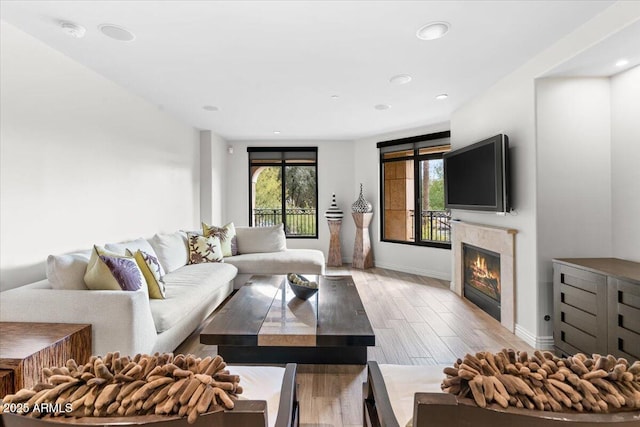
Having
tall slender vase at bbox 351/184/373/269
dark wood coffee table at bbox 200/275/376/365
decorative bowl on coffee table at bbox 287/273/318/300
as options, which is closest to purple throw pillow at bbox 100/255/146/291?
dark wood coffee table at bbox 200/275/376/365

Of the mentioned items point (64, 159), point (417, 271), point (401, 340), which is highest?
point (64, 159)

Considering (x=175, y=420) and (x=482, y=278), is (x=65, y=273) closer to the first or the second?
(x=175, y=420)

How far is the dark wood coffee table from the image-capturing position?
81.4 inches

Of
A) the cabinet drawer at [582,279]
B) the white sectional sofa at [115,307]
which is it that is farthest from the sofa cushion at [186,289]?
the cabinet drawer at [582,279]

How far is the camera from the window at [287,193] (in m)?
6.73

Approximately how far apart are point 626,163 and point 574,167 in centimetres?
33

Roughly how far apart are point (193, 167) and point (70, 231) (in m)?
2.75

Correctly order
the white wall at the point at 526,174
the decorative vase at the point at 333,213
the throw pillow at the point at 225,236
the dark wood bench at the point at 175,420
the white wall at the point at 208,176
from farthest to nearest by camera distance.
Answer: the decorative vase at the point at 333,213 < the white wall at the point at 208,176 < the throw pillow at the point at 225,236 < the white wall at the point at 526,174 < the dark wood bench at the point at 175,420

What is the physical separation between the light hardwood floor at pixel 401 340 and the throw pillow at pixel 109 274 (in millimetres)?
831

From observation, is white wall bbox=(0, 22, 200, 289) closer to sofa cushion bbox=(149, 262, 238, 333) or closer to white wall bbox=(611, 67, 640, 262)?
sofa cushion bbox=(149, 262, 238, 333)

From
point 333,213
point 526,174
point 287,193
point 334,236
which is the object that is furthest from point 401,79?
point 287,193

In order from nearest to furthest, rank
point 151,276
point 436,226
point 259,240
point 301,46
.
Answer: point 301,46 → point 151,276 → point 259,240 → point 436,226

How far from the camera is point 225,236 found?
15.8 ft

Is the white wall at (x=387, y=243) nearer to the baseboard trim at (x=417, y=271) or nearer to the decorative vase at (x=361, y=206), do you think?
the baseboard trim at (x=417, y=271)
